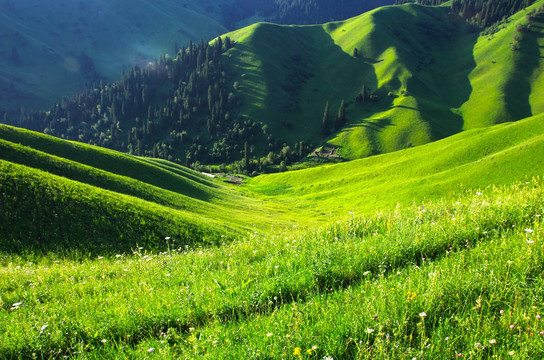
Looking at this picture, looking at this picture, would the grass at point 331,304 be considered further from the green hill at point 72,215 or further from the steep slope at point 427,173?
the steep slope at point 427,173

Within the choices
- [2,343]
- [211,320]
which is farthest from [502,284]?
[2,343]

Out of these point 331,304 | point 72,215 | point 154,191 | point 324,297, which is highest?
point 154,191

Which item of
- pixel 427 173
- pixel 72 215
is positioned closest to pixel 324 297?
pixel 72 215

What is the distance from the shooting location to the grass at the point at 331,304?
442 cm

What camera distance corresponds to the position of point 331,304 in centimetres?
534

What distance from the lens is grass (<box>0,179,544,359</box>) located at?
4.42 meters

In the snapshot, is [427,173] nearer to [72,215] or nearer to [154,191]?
[154,191]

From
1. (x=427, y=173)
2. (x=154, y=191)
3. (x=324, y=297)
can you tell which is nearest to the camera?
(x=324, y=297)

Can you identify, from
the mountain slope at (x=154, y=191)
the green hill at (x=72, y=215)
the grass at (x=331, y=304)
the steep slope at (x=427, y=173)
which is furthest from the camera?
the steep slope at (x=427, y=173)

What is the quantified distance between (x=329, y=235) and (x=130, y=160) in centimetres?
6343

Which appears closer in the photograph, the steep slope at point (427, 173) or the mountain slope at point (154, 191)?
the mountain slope at point (154, 191)

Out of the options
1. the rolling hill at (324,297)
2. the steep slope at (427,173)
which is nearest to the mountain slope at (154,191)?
the steep slope at (427,173)

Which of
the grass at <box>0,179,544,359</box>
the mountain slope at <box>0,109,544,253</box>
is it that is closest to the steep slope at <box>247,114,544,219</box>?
the mountain slope at <box>0,109,544,253</box>

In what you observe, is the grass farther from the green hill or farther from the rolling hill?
the green hill
